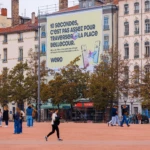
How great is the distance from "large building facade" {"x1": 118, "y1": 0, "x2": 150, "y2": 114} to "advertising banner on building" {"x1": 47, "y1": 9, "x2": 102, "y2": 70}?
3.43 meters

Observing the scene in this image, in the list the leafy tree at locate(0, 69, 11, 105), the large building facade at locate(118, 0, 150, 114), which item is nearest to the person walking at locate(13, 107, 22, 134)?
the large building facade at locate(118, 0, 150, 114)

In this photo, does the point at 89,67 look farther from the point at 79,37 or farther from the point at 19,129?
the point at 19,129

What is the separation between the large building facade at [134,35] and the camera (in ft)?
312

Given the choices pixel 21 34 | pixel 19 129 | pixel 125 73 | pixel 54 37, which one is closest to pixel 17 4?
pixel 21 34

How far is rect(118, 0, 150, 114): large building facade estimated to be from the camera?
95.1 metres

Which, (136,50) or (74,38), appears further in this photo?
(74,38)

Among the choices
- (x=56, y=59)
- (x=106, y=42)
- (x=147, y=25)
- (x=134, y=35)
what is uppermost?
(x=147, y=25)

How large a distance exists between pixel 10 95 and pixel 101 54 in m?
16.1

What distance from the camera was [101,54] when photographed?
91875 millimetres

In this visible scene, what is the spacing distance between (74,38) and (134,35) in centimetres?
1003

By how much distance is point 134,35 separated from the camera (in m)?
96.8

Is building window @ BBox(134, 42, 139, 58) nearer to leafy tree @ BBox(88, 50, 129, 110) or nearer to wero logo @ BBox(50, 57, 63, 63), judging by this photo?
leafy tree @ BBox(88, 50, 129, 110)

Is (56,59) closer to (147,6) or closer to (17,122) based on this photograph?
(147,6)

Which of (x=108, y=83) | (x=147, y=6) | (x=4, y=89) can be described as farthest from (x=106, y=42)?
(x=4, y=89)
